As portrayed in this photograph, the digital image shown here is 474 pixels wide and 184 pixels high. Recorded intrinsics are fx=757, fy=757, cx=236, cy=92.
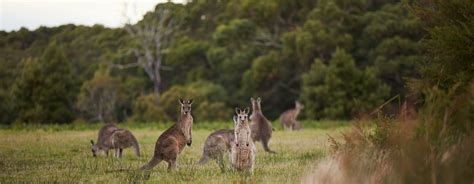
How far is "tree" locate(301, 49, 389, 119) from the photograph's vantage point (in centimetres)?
4469

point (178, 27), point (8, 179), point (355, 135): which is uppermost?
point (178, 27)

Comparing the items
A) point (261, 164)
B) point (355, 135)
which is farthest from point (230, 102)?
point (355, 135)

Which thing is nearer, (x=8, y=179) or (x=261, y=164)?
(x=8, y=179)

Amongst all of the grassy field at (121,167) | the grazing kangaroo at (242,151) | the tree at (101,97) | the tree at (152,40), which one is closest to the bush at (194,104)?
the tree at (152,40)

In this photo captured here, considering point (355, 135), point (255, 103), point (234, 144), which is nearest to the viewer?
point (355, 135)

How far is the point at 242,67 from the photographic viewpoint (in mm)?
52938

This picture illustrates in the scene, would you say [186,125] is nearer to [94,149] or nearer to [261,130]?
[94,149]

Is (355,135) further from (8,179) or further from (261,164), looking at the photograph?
(8,179)

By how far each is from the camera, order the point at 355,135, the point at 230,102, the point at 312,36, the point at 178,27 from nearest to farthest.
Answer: the point at 355,135 → the point at 312,36 → the point at 230,102 → the point at 178,27

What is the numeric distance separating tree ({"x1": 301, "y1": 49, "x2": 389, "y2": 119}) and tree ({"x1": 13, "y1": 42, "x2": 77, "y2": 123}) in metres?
17.4

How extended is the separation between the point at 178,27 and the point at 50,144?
41552mm

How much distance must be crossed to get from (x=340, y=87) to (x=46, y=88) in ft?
67.7

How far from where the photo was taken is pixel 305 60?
162 feet

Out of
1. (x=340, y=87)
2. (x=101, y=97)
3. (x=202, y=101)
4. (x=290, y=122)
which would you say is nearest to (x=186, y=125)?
(x=290, y=122)
